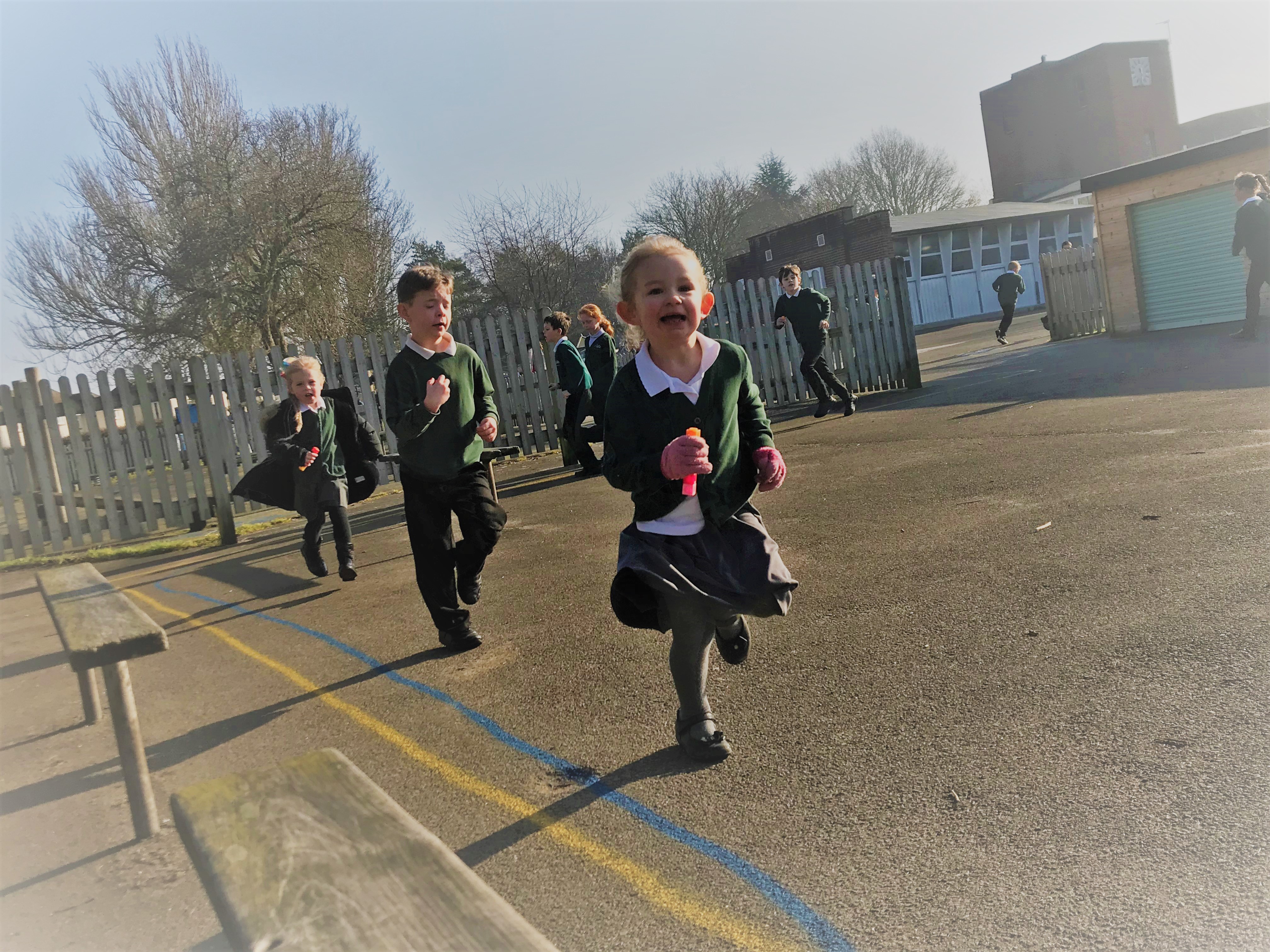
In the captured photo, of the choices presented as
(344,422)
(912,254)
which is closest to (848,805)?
(344,422)

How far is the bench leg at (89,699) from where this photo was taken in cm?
514

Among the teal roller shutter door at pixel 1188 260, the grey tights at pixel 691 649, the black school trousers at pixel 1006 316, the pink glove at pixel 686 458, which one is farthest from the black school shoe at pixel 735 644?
the black school trousers at pixel 1006 316

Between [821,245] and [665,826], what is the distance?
4375 cm

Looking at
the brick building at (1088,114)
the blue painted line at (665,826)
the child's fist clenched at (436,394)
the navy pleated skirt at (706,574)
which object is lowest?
the blue painted line at (665,826)

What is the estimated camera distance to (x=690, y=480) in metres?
3.27

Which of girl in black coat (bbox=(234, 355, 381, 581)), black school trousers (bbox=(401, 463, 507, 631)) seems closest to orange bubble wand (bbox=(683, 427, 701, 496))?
black school trousers (bbox=(401, 463, 507, 631))

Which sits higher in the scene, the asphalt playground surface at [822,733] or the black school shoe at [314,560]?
the black school shoe at [314,560]

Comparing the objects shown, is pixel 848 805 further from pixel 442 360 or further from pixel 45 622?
pixel 45 622

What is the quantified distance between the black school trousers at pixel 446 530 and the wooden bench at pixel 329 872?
123 inches

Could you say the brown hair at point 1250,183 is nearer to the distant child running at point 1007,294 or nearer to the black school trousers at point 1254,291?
the black school trousers at point 1254,291

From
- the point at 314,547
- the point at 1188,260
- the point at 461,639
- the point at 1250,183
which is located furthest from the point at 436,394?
A: the point at 1188,260

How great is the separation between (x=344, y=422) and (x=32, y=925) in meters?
5.28

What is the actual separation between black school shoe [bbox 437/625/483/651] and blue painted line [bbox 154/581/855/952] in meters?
0.35

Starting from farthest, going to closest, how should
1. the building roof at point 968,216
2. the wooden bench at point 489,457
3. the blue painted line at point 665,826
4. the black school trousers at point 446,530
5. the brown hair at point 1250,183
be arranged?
1. the building roof at point 968,216
2. the brown hair at point 1250,183
3. the wooden bench at point 489,457
4. the black school trousers at point 446,530
5. the blue painted line at point 665,826
